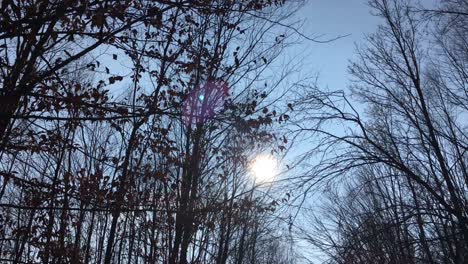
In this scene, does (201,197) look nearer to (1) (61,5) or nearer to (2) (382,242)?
(2) (382,242)

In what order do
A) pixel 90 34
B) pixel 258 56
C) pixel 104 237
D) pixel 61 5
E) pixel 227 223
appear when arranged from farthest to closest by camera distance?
pixel 104 237, pixel 227 223, pixel 258 56, pixel 90 34, pixel 61 5

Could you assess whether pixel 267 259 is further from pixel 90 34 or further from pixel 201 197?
pixel 90 34

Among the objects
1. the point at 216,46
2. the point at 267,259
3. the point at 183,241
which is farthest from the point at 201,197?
the point at 267,259

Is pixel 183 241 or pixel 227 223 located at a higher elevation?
pixel 227 223

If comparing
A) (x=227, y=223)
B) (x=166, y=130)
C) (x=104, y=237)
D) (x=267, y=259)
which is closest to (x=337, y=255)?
(x=166, y=130)

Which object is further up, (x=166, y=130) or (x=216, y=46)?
(x=216, y=46)

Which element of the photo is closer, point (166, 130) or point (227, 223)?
point (166, 130)

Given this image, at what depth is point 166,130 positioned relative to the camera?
217 inches

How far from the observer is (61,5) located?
134 inches

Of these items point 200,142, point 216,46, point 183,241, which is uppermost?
point 216,46

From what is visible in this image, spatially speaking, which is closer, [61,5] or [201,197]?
[61,5]

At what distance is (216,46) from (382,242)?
4669 mm

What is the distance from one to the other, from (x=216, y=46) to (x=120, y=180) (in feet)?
11.1

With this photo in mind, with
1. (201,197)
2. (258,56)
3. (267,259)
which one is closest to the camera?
(201,197)
